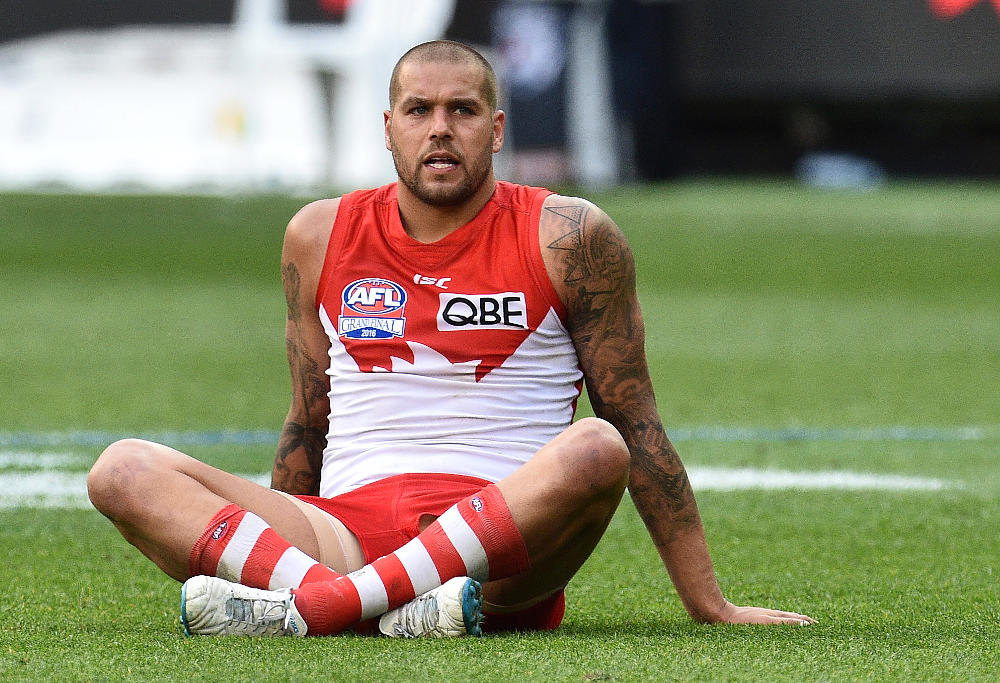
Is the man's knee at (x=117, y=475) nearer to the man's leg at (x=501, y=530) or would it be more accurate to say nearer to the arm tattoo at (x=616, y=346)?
the man's leg at (x=501, y=530)

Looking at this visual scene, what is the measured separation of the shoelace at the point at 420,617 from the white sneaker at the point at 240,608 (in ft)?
0.62

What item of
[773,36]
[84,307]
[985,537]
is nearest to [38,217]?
[84,307]

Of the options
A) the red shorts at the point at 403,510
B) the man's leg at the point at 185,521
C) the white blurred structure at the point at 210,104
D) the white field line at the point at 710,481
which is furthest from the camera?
the white blurred structure at the point at 210,104

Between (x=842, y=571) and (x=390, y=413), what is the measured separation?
1.41 metres

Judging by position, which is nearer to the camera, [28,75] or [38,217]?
[38,217]

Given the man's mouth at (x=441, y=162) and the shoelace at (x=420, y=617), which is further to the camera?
the man's mouth at (x=441, y=162)

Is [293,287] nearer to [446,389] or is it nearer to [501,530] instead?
[446,389]

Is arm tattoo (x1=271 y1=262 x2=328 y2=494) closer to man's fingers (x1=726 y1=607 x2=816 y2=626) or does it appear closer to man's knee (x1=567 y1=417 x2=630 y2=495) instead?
man's knee (x1=567 y1=417 x2=630 y2=495)

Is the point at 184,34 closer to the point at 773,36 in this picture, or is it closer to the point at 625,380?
the point at 773,36

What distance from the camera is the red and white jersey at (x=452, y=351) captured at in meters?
3.39

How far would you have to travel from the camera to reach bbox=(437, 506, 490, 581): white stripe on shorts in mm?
3090

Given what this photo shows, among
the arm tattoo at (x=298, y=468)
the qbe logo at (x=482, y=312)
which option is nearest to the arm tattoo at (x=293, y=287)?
the arm tattoo at (x=298, y=468)

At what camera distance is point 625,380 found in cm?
345

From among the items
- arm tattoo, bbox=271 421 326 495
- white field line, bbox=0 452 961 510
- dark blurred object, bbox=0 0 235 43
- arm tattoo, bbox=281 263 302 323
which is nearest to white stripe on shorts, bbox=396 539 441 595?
arm tattoo, bbox=271 421 326 495
